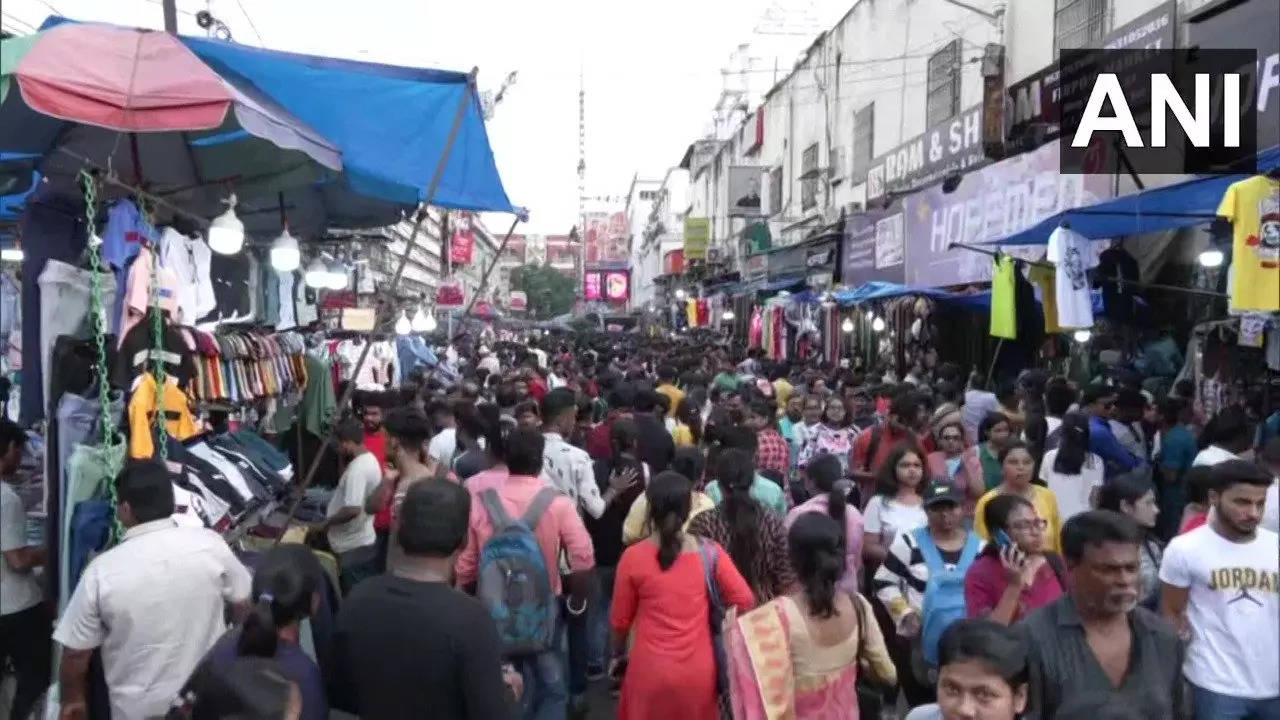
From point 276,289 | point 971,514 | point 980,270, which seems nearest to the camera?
point 971,514

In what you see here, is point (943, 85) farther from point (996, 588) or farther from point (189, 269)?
point (996, 588)

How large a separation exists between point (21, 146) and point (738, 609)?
3907mm

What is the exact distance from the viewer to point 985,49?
46.9 feet

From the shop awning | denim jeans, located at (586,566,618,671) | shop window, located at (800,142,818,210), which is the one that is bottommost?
denim jeans, located at (586,566,618,671)

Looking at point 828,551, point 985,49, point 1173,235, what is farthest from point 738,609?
point 985,49

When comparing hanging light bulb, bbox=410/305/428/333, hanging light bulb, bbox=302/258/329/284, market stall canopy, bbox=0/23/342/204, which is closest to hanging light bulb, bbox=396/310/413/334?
hanging light bulb, bbox=410/305/428/333

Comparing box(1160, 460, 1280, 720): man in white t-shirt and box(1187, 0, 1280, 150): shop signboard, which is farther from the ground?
box(1187, 0, 1280, 150): shop signboard

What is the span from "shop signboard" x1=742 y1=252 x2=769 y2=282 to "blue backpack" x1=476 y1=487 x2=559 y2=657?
18078 mm

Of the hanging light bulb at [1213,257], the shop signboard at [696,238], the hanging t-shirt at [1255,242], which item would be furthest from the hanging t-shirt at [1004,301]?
the shop signboard at [696,238]

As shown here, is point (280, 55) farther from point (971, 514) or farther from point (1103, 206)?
point (1103, 206)

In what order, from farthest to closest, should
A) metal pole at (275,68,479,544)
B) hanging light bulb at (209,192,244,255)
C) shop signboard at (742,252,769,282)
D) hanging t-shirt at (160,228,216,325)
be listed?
shop signboard at (742,252,769,282) → hanging light bulb at (209,192,244,255) → metal pole at (275,68,479,544) → hanging t-shirt at (160,228,216,325)

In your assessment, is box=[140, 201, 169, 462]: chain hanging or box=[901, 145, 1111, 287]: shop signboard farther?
box=[901, 145, 1111, 287]: shop signboard

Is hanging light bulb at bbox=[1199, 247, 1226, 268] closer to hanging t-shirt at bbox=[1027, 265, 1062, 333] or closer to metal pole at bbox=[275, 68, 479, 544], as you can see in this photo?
hanging t-shirt at bbox=[1027, 265, 1062, 333]

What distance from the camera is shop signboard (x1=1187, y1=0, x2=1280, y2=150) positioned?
8148 millimetres
